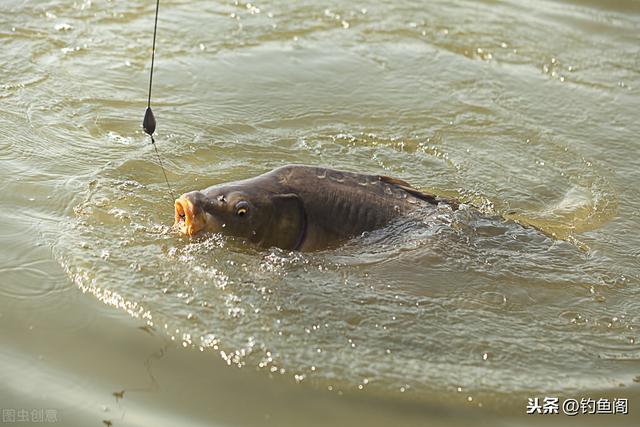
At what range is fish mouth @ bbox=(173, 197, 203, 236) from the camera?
14.3ft

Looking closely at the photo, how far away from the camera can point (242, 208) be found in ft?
14.3

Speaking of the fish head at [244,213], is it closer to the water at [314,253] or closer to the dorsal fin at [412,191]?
the water at [314,253]

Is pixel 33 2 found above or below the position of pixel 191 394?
above

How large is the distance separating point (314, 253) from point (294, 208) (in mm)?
252

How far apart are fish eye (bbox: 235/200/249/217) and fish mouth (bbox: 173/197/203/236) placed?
0.20 metres

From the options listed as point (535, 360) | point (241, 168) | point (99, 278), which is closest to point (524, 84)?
point (241, 168)

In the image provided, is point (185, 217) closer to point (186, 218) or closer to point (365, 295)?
point (186, 218)

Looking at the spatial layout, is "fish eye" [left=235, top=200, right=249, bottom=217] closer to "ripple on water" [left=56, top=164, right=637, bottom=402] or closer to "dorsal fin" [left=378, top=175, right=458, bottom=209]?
"ripple on water" [left=56, top=164, right=637, bottom=402]

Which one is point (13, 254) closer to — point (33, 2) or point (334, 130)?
point (334, 130)

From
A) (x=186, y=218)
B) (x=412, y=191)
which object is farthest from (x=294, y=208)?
(x=412, y=191)

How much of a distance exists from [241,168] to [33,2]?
362 centimetres

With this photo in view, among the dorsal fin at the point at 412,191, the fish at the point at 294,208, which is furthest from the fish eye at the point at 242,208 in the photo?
the dorsal fin at the point at 412,191

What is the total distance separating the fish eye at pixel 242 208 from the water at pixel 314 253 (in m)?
0.18

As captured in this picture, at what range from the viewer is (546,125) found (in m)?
6.73
